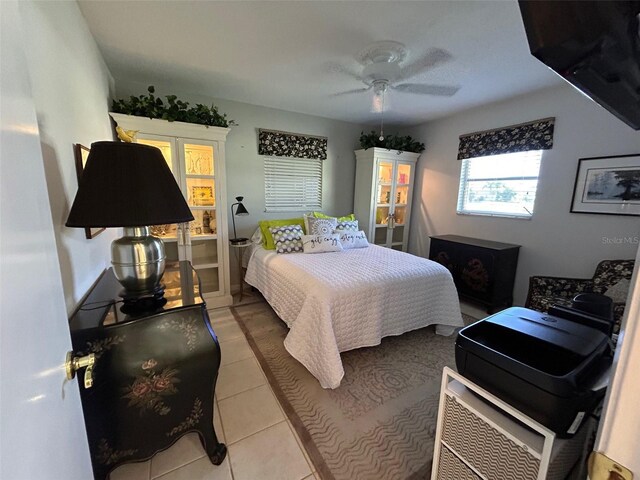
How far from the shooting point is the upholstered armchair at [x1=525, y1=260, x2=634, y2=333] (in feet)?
6.99

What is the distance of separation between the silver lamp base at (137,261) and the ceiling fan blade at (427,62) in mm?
2307

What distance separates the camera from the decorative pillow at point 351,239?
3.19m

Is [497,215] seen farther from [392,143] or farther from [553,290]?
[392,143]

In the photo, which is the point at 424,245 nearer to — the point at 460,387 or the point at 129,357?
the point at 460,387

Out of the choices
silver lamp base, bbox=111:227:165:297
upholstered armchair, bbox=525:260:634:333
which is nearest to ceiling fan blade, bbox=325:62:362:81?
silver lamp base, bbox=111:227:165:297

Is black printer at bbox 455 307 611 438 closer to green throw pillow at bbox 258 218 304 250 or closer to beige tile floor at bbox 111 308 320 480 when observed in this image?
beige tile floor at bbox 111 308 320 480

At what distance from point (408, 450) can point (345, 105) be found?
11.0ft

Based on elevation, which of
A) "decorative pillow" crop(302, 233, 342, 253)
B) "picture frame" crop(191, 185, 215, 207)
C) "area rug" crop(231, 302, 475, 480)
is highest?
"picture frame" crop(191, 185, 215, 207)

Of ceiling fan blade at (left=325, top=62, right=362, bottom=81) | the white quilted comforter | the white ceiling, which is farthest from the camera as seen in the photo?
ceiling fan blade at (left=325, top=62, right=362, bottom=81)

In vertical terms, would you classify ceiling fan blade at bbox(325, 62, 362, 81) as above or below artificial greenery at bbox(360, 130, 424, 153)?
A: above

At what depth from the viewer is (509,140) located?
2.98 m

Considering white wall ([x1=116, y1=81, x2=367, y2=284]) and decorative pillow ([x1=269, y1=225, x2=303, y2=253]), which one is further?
white wall ([x1=116, y1=81, x2=367, y2=284])

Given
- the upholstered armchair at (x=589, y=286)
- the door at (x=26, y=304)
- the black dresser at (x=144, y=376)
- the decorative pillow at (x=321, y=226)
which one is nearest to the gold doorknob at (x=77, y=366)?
the door at (x=26, y=304)

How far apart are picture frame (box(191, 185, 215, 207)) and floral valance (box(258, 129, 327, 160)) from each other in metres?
0.89
